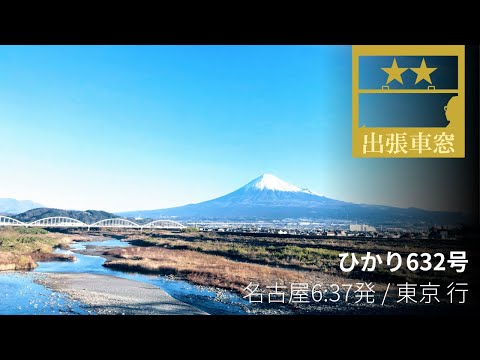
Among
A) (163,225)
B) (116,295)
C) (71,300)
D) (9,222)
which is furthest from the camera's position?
(163,225)

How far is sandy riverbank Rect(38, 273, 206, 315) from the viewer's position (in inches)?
123

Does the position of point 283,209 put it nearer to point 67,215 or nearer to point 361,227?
point 361,227

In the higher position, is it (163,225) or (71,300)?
(163,225)

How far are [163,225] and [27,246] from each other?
144 cm

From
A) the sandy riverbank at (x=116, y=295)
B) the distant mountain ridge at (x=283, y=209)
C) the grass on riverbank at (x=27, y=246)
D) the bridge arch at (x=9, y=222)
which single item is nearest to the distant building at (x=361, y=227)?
the distant mountain ridge at (x=283, y=209)

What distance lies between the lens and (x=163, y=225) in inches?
145

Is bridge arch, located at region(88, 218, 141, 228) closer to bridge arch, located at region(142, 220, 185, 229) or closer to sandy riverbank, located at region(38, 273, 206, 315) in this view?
bridge arch, located at region(142, 220, 185, 229)

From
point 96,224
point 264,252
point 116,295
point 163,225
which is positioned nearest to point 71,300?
point 116,295

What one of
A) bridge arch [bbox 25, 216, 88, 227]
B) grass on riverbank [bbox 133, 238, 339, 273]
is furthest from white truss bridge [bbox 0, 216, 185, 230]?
grass on riverbank [bbox 133, 238, 339, 273]

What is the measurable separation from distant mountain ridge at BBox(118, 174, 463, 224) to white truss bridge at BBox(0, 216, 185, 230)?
0.30 ft

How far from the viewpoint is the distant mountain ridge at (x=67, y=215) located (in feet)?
11.8
